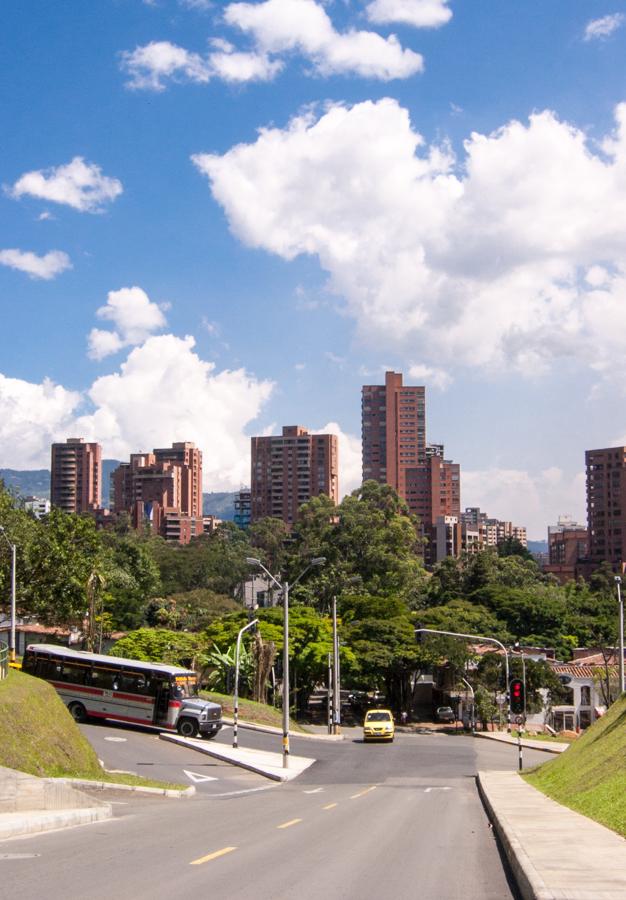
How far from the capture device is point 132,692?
43.8 m

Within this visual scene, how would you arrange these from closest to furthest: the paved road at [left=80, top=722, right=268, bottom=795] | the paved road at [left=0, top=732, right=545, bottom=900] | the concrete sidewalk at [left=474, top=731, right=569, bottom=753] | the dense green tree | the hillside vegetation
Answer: the paved road at [left=0, top=732, right=545, bottom=900]
the hillside vegetation
the paved road at [left=80, top=722, right=268, bottom=795]
the concrete sidewalk at [left=474, top=731, right=569, bottom=753]
the dense green tree

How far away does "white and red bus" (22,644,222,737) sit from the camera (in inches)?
1719

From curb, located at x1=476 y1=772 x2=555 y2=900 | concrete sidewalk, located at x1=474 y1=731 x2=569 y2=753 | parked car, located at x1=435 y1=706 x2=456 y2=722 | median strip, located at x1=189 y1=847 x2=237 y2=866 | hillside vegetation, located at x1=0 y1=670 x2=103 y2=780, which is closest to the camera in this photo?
curb, located at x1=476 y1=772 x2=555 y2=900

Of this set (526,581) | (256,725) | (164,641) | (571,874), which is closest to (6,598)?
(164,641)

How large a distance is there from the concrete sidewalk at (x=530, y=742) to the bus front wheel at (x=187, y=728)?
17.6 m

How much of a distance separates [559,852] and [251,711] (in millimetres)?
45558

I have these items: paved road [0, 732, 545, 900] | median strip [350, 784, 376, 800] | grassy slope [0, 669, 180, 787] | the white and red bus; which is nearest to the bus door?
the white and red bus

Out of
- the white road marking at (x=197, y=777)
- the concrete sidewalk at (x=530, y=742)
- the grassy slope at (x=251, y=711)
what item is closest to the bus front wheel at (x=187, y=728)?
the white road marking at (x=197, y=777)

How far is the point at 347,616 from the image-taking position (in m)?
85.4

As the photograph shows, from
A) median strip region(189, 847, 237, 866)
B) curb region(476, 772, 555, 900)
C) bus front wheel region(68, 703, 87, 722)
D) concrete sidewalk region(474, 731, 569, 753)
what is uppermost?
curb region(476, 772, 555, 900)

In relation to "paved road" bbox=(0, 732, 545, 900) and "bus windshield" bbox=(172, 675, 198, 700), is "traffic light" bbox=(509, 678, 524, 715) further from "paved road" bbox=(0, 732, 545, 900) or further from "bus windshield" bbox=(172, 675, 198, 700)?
"bus windshield" bbox=(172, 675, 198, 700)

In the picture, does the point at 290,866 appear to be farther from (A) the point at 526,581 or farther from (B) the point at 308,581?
(A) the point at 526,581

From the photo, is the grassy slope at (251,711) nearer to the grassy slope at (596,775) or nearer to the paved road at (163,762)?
the paved road at (163,762)

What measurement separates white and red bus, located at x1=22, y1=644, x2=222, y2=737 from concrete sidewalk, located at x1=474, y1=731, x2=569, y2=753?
1782cm
